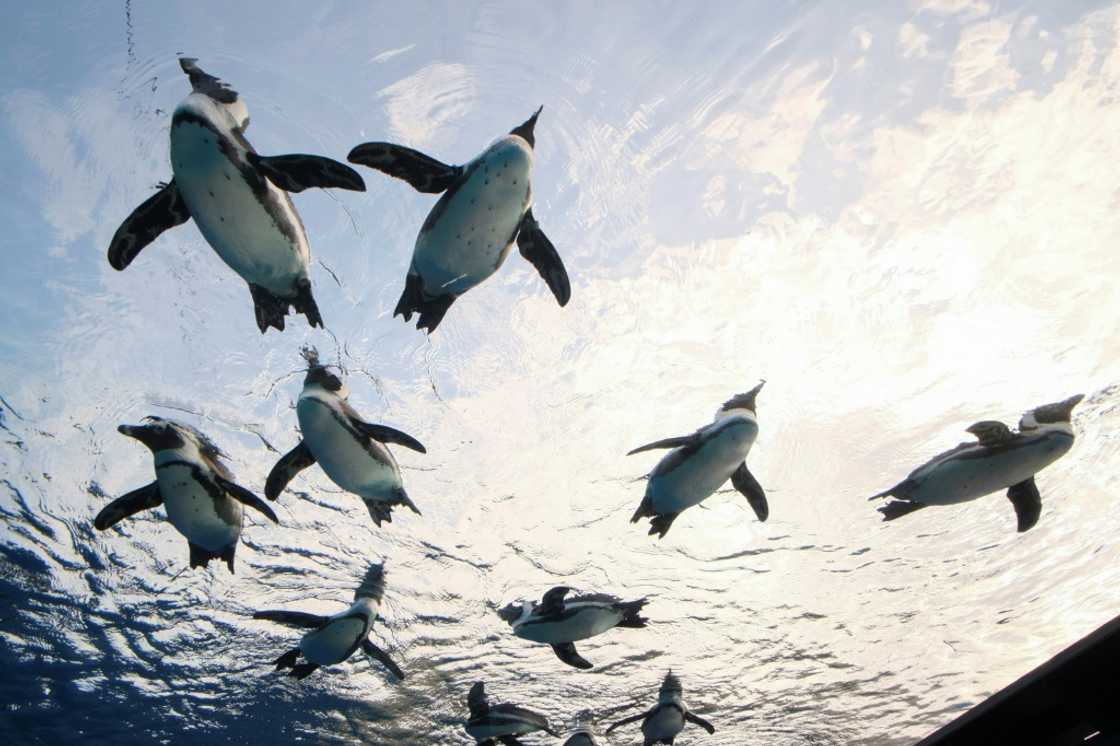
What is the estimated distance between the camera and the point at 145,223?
170 inches

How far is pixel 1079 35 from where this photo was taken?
742 centimetres

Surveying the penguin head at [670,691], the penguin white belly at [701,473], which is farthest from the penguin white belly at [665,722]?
the penguin white belly at [701,473]

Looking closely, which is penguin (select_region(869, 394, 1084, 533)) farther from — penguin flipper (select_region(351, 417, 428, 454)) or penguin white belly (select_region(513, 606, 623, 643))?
penguin flipper (select_region(351, 417, 428, 454))

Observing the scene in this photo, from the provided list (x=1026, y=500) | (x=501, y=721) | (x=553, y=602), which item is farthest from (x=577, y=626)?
(x=1026, y=500)

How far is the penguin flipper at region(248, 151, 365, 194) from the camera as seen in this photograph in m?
3.73

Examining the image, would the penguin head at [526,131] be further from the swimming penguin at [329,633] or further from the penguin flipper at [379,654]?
the penguin flipper at [379,654]

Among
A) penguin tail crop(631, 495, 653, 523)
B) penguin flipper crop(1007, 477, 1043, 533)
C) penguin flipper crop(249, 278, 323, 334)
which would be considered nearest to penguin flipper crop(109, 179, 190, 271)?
penguin flipper crop(249, 278, 323, 334)

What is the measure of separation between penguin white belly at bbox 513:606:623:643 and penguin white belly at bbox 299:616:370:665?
1.93m

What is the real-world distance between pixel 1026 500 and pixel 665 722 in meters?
6.65

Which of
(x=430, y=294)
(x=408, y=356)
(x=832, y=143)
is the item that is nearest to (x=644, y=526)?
(x=408, y=356)

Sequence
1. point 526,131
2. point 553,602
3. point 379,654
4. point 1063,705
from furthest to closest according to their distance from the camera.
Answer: point 379,654 → point 553,602 → point 526,131 → point 1063,705

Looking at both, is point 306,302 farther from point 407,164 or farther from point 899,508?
point 899,508

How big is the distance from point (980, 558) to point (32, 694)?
27869mm

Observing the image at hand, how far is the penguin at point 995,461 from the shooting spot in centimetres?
459
